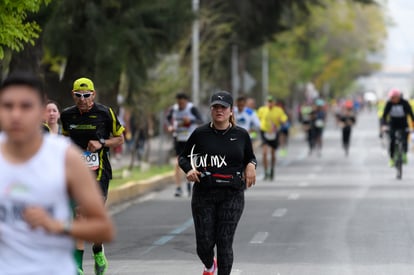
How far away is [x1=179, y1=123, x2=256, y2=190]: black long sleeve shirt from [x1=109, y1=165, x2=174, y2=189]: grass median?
1221 centimetres

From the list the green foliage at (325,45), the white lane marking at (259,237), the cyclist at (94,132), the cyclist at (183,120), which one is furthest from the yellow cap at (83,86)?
the green foliage at (325,45)

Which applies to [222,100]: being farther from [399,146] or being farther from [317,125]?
[317,125]

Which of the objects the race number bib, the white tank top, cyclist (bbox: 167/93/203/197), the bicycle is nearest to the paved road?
the bicycle

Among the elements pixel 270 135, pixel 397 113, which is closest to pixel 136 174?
pixel 270 135

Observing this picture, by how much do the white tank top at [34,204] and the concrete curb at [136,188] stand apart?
612 inches

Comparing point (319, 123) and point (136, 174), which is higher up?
point (136, 174)

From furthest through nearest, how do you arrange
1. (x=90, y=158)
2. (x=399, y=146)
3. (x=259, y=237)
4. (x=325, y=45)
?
(x=325, y=45)
(x=399, y=146)
(x=259, y=237)
(x=90, y=158)

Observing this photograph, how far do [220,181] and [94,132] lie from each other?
168cm

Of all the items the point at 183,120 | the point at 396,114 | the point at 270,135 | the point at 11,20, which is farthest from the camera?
the point at 270,135

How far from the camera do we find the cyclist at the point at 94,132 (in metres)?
11.6

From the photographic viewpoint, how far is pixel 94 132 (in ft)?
38.3

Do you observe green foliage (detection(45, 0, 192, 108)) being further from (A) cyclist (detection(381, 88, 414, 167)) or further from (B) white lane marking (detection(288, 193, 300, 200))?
(A) cyclist (detection(381, 88, 414, 167))

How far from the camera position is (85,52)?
910 inches

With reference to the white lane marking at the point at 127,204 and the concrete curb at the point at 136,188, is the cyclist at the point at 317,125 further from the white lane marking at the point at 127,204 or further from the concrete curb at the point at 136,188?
the white lane marking at the point at 127,204
